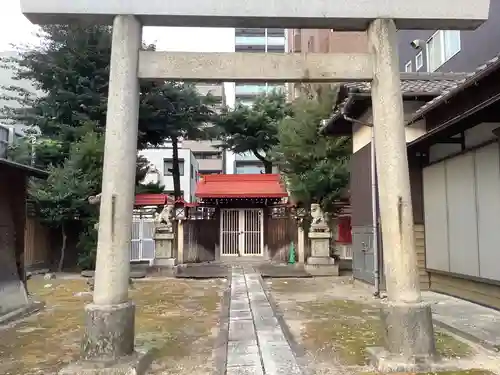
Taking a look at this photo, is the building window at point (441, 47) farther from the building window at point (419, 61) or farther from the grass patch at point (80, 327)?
the grass patch at point (80, 327)

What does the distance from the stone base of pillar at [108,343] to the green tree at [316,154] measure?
12.1m

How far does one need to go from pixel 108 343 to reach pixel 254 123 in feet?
77.7

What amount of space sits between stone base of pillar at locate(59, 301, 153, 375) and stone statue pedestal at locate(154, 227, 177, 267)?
12.2m

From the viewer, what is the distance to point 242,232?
22375 millimetres

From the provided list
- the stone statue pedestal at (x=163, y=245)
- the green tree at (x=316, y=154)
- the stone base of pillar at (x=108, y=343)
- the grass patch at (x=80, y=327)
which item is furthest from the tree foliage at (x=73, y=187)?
the stone base of pillar at (x=108, y=343)

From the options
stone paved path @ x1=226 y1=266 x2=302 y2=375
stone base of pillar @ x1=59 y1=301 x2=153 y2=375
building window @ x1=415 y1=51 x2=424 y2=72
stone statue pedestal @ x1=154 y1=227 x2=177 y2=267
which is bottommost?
stone paved path @ x1=226 y1=266 x2=302 y2=375

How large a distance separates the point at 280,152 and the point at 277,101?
35.5 feet

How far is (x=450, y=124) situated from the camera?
8094mm

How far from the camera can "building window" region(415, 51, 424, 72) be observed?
1962cm

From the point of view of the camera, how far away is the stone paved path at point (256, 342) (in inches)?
223

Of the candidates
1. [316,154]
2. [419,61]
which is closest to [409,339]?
[316,154]

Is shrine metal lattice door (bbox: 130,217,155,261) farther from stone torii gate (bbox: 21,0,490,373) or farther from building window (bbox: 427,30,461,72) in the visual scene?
stone torii gate (bbox: 21,0,490,373)

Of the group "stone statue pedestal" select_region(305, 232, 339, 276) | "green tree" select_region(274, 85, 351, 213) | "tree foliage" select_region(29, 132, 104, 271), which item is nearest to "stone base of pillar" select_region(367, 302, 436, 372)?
"stone statue pedestal" select_region(305, 232, 339, 276)

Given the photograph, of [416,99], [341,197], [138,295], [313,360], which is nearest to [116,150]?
[313,360]
